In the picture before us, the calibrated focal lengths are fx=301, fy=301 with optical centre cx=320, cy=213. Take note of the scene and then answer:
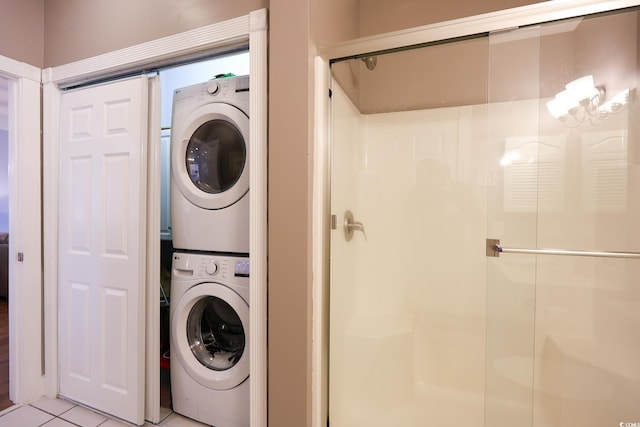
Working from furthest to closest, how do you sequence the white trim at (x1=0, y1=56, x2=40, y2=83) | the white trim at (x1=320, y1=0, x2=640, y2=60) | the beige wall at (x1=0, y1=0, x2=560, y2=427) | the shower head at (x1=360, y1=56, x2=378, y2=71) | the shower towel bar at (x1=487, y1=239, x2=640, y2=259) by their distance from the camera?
1. the white trim at (x1=0, y1=56, x2=40, y2=83)
2. the shower head at (x1=360, y1=56, x2=378, y2=71)
3. the shower towel bar at (x1=487, y1=239, x2=640, y2=259)
4. the beige wall at (x1=0, y1=0, x2=560, y2=427)
5. the white trim at (x1=320, y1=0, x2=640, y2=60)

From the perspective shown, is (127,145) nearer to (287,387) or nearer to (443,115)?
(287,387)

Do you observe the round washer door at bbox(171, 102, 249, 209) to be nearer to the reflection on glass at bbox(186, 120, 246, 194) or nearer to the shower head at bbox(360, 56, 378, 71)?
the reflection on glass at bbox(186, 120, 246, 194)

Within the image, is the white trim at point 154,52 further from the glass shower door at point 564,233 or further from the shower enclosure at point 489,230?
the glass shower door at point 564,233

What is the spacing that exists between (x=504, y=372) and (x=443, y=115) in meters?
1.45

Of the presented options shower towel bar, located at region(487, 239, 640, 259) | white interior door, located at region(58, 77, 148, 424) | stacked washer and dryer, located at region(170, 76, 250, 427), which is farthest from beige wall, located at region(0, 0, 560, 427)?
shower towel bar, located at region(487, 239, 640, 259)

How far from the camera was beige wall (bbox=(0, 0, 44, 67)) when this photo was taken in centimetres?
165

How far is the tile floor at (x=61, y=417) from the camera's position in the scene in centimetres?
160

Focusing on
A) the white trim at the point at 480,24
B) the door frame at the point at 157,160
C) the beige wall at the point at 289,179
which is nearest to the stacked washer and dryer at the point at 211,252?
the door frame at the point at 157,160

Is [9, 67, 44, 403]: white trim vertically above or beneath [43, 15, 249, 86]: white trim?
beneath

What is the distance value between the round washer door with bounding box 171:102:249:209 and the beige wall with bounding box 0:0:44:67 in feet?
3.25

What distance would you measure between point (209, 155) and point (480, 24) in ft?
4.61

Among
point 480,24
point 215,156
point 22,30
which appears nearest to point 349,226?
point 215,156

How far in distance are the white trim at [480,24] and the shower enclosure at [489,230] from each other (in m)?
0.04

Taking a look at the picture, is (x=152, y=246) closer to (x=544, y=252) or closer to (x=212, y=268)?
(x=212, y=268)
